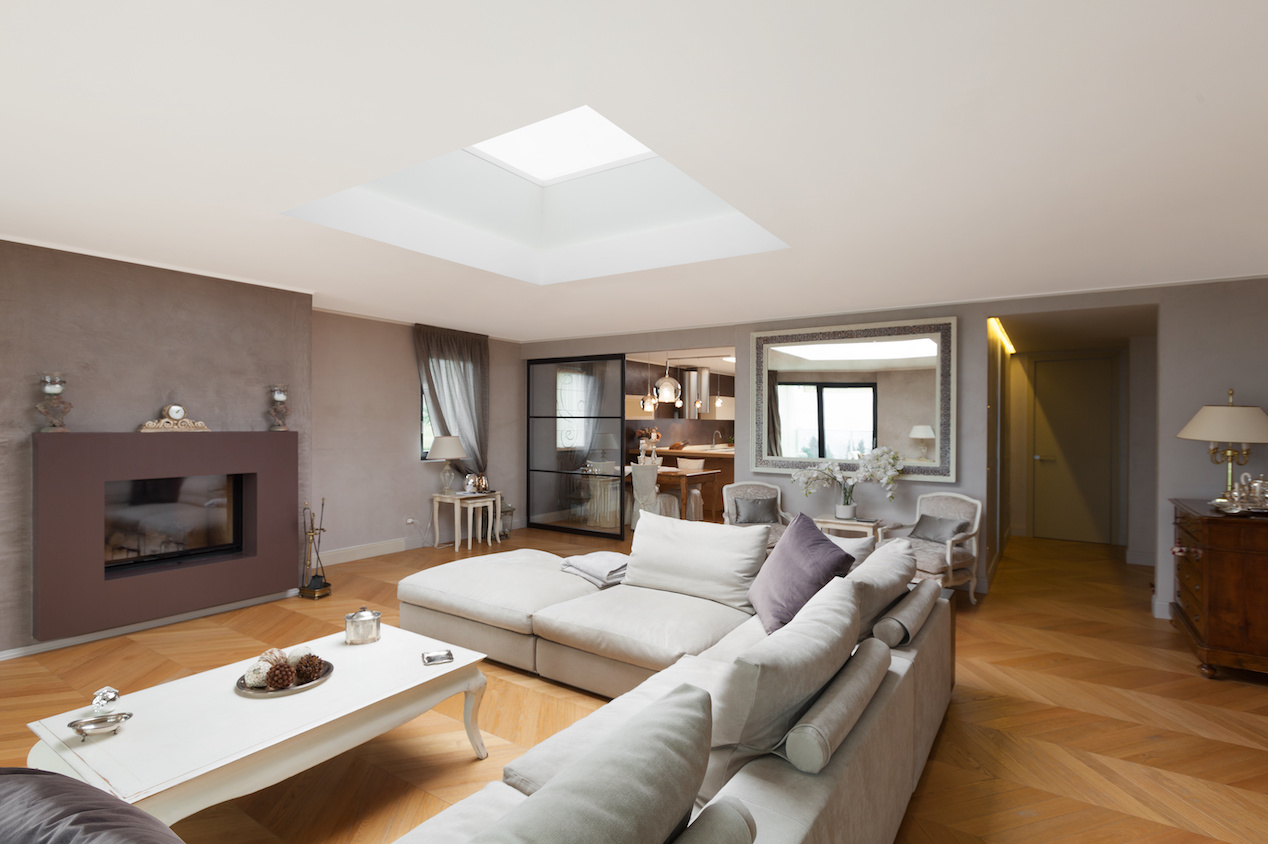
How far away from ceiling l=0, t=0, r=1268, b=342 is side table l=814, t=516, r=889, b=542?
238 centimetres

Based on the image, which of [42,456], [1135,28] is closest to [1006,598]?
[1135,28]

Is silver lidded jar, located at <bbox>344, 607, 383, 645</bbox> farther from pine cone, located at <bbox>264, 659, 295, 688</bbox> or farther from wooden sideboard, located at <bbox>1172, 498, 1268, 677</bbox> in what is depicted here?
wooden sideboard, located at <bbox>1172, 498, 1268, 677</bbox>

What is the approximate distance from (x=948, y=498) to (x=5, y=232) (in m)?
6.45

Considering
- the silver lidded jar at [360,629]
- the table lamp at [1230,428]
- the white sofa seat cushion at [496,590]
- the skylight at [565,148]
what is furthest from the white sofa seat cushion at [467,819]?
the table lamp at [1230,428]

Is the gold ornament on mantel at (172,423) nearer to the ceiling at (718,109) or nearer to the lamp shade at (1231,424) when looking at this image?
the ceiling at (718,109)

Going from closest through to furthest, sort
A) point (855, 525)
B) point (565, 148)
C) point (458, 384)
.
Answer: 1. point (565, 148)
2. point (855, 525)
3. point (458, 384)

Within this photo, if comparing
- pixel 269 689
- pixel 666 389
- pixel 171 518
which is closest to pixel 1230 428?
pixel 269 689

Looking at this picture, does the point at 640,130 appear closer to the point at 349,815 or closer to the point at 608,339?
the point at 349,815

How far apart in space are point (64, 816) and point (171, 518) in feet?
14.2

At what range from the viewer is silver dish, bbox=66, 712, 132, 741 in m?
1.84

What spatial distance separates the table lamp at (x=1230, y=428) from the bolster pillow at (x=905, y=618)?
2.56 metres

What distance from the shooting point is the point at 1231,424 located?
3.70 meters

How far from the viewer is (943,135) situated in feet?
6.87

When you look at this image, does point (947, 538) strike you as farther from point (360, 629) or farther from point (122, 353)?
point (122, 353)
